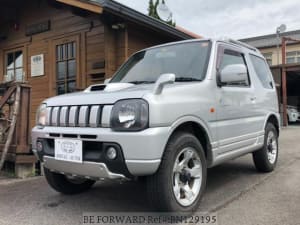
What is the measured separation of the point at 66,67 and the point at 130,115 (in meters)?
6.02

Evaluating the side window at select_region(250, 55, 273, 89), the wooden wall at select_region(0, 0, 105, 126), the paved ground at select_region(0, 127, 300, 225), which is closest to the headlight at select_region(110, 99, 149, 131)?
the paved ground at select_region(0, 127, 300, 225)

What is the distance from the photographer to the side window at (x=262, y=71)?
468 cm

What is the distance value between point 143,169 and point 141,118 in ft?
1.38

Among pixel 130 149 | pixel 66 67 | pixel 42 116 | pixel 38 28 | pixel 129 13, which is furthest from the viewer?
pixel 38 28

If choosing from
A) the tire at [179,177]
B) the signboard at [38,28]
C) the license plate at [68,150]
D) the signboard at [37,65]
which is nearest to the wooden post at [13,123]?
the license plate at [68,150]

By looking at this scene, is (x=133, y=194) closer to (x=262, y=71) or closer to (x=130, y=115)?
(x=130, y=115)

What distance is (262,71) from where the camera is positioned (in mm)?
4906

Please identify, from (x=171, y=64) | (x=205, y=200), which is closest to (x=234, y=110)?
(x=171, y=64)

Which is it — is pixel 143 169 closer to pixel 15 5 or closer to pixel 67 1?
pixel 67 1

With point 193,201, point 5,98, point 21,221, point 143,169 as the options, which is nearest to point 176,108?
point 143,169

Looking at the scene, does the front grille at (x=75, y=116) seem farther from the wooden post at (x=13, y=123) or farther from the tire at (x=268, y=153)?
the tire at (x=268, y=153)

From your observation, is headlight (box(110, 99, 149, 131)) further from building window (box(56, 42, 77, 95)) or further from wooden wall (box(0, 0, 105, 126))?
building window (box(56, 42, 77, 95))

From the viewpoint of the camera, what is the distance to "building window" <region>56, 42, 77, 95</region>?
25.9 feet

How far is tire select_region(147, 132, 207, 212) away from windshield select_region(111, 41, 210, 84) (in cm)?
84
